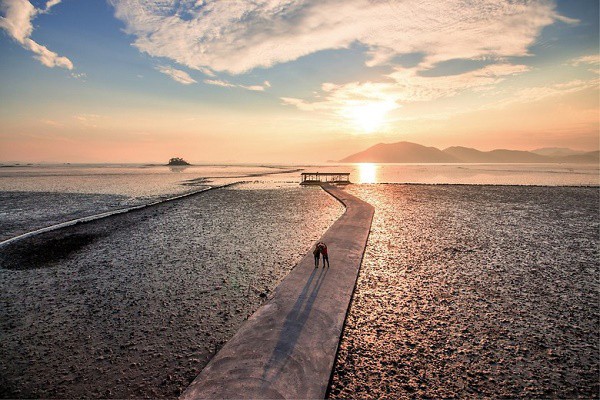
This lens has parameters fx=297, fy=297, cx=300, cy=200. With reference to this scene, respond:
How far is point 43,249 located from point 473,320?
18.3m

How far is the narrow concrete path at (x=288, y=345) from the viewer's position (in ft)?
16.4

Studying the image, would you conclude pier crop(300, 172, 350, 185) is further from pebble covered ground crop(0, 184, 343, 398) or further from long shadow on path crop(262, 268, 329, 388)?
long shadow on path crop(262, 268, 329, 388)

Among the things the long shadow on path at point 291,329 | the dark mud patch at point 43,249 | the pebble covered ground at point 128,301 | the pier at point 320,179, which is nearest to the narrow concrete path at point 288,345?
the long shadow on path at point 291,329

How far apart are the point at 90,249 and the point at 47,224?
9.08 meters

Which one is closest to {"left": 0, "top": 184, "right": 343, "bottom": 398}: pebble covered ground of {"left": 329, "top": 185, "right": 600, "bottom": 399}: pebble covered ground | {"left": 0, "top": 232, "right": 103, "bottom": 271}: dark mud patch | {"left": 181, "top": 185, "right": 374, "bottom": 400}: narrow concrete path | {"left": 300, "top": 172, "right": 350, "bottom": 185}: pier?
{"left": 0, "top": 232, "right": 103, "bottom": 271}: dark mud patch

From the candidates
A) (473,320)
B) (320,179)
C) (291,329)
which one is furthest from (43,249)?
(320,179)

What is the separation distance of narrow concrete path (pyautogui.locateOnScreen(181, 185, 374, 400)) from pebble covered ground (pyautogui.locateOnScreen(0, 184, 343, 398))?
0.68 m

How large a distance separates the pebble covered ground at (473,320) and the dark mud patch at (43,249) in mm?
13189

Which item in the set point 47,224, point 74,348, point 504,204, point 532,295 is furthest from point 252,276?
point 504,204

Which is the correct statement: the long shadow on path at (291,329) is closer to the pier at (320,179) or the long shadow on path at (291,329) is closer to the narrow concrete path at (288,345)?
the narrow concrete path at (288,345)

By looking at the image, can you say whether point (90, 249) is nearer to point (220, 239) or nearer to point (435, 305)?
point (220, 239)

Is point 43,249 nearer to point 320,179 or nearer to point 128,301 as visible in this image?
point 128,301

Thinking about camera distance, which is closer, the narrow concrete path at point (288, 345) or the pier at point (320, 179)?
the narrow concrete path at point (288, 345)

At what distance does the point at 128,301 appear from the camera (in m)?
9.01
